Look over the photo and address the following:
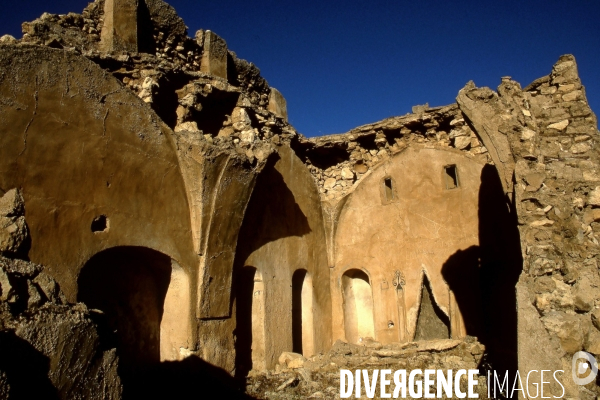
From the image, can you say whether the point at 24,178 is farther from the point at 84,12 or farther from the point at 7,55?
the point at 84,12

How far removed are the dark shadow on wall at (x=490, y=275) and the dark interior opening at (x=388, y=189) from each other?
70.1 inches

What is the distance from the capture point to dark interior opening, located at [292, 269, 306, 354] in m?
9.70

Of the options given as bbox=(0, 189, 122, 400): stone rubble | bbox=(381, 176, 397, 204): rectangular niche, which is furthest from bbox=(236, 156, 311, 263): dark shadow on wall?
bbox=(0, 189, 122, 400): stone rubble

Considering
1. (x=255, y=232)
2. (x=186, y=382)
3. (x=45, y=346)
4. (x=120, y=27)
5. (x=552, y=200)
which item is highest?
(x=120, y=27)

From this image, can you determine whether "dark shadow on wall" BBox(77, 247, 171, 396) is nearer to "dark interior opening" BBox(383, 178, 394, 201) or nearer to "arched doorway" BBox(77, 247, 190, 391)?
"arched doorway" BBox(77, 247, 190, 391)

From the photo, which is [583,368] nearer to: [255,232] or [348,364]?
[348,364]

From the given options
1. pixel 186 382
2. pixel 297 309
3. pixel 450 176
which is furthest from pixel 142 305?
pixel 450 176

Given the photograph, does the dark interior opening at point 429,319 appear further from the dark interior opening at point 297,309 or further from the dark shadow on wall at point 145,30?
the dark shadow on wall at point 145,30

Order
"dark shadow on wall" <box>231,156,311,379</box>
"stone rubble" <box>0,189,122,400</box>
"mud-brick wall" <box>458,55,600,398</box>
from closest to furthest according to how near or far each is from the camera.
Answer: "stone rubble" <box>0,189,122,400</box> < "mud-brick wall" <box>458,55,600,398</box> < "dark shadow on wall" <box>231,156,311,379</box>

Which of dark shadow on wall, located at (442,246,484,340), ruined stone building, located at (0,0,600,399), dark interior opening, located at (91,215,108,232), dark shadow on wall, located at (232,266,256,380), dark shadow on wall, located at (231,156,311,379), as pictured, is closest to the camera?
ruined stone building, located at (0,0,600,399)

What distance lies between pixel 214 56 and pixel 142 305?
15.8 feet

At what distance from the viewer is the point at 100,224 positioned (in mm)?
5707

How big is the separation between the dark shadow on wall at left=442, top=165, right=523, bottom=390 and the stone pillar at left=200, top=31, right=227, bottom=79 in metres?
5.24

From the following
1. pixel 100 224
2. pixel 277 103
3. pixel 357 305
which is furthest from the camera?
pixel 277 103
